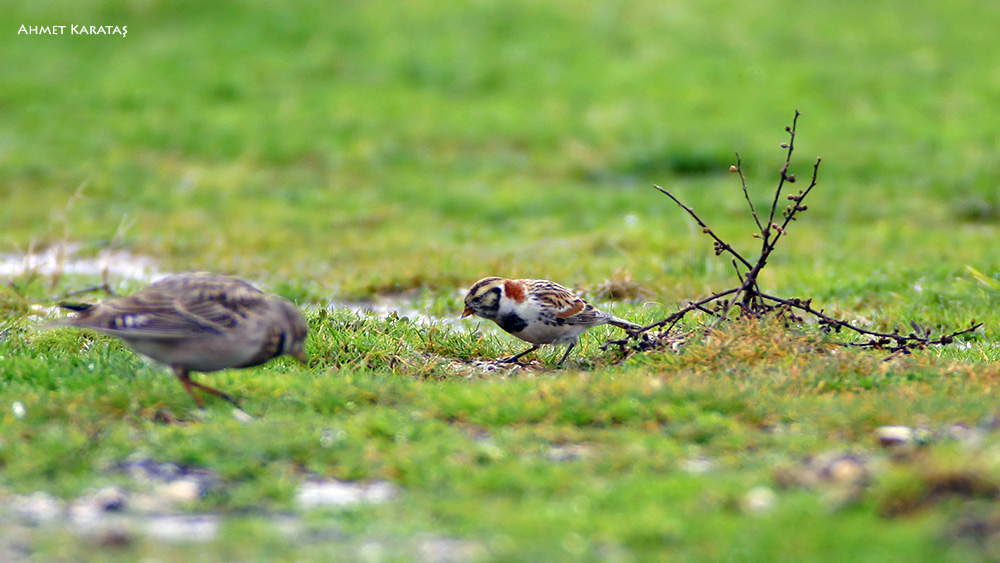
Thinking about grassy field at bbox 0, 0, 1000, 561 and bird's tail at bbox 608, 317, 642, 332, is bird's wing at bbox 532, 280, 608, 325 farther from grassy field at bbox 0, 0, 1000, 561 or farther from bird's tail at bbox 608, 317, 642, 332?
grassy field at bbox 0, 0, 1000, 561

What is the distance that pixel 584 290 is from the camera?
10695 mm

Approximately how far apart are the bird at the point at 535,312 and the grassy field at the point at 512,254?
0.26m

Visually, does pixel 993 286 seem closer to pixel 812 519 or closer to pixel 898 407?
pixel 898 407

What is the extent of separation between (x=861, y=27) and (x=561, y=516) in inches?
847

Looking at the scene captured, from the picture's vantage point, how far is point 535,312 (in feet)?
25.7

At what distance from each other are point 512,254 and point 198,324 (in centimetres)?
661

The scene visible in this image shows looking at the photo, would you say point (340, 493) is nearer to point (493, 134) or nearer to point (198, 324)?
point (198, 324)

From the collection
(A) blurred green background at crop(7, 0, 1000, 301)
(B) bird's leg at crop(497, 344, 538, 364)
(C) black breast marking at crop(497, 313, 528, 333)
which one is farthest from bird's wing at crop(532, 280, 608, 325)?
(A) blurred green background at crop(7, 0, 1000, 301)

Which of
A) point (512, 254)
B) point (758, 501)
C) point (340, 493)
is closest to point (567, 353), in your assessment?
point (340, 493)

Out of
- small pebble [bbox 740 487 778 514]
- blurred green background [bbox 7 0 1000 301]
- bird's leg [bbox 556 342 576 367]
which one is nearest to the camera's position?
small pebble [bbox 740 487 778 514]

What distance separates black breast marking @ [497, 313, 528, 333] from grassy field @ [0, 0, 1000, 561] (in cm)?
34

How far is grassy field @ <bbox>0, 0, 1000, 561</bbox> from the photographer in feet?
16.0

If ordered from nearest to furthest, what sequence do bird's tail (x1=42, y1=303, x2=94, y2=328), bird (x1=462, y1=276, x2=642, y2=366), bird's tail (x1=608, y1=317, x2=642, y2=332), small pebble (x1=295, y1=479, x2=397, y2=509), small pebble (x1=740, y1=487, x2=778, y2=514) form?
small pebble (x1=740, y1=487, x2=778, y2=514) < small pebble (x1=295, y1=479, x2=397, y2=509) < bird's tail (x1=42, y1=303, x2=94, y2=328) < bird (x1=462, y1=276, x2=642, y2=366) < bird's tail (x1=608, y1=317, x2=642, y2=332)

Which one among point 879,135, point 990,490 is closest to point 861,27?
point 879,135
